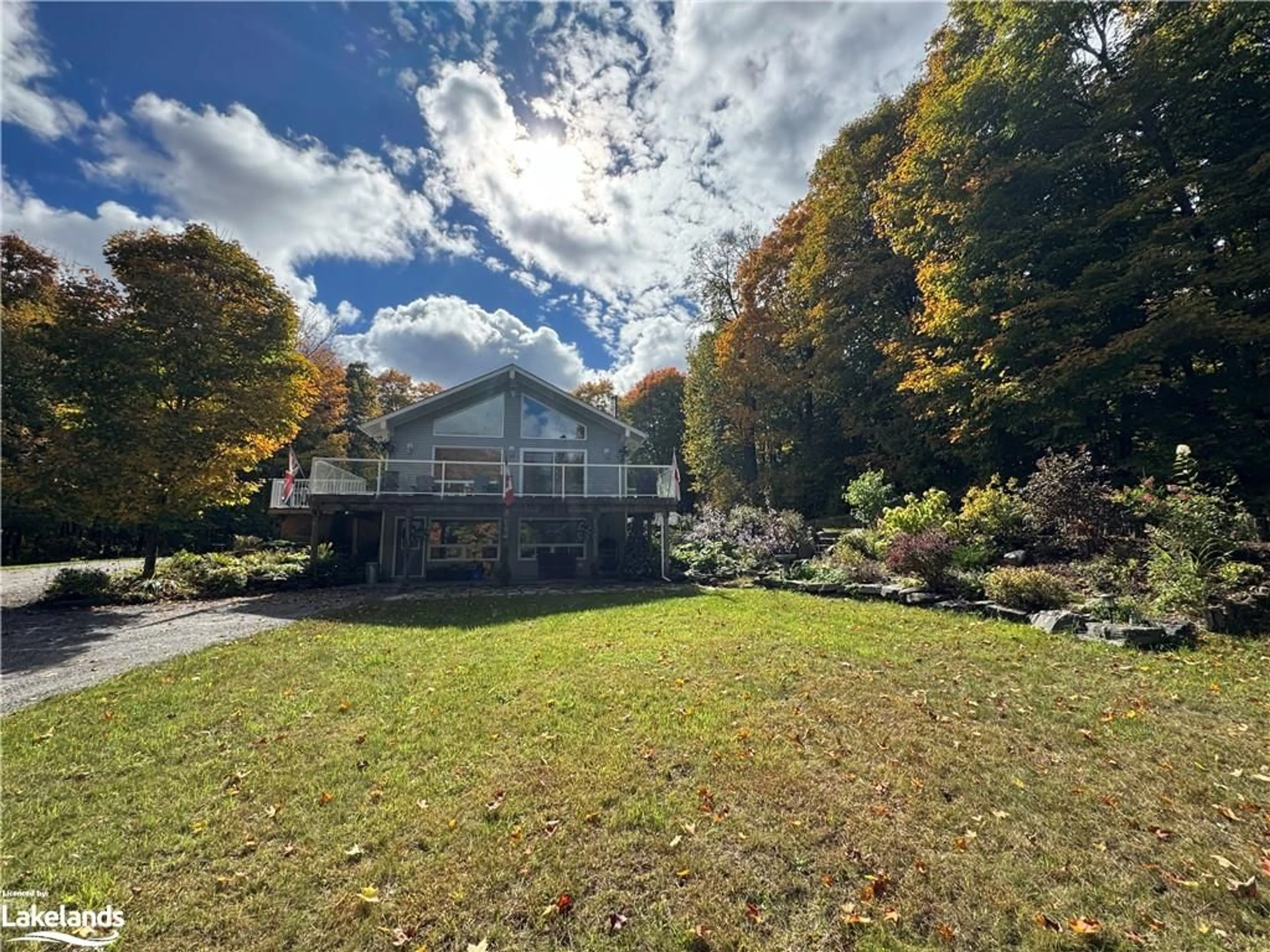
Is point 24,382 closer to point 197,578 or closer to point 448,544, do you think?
point 197,578

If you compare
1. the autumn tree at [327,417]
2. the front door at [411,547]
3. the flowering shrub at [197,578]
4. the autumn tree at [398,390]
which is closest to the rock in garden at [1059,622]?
the front door at [411,547]

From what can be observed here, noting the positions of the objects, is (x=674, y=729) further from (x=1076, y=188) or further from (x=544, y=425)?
(x=1076, y=188)

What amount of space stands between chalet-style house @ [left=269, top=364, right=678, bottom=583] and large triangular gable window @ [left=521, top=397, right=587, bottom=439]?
4cm

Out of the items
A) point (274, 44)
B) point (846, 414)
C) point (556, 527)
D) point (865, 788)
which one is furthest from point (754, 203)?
point (865, 788)

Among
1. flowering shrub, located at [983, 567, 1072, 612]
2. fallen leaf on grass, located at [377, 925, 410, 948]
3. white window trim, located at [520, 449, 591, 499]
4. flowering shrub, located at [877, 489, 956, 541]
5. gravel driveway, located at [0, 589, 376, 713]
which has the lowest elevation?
fallen leaf on grass, located at [377, 925, 410, 948]

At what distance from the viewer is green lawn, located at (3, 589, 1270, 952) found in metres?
2.58

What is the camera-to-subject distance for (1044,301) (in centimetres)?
1302

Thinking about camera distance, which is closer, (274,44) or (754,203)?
(274,44)

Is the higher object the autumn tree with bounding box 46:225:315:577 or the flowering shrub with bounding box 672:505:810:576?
the autumn tree with bounding box 46:225:315:577

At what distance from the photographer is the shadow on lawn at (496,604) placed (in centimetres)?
982

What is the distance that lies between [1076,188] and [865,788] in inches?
687

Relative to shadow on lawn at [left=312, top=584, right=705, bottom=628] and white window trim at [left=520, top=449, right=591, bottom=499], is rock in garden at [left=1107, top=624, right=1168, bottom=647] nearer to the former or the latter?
shadow on lawn at [left=312, top=584, right=705, bottom=628]

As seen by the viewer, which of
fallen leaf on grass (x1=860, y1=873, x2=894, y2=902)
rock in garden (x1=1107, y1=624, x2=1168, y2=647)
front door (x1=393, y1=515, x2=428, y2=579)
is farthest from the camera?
front door (x1=393, y1=515, x2=428, y2=579)

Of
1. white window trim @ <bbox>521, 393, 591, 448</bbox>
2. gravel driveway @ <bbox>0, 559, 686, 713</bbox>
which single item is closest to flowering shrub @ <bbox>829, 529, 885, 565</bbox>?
gravel driveway @ <bbox>0, 559, 686, 713</bbox>
